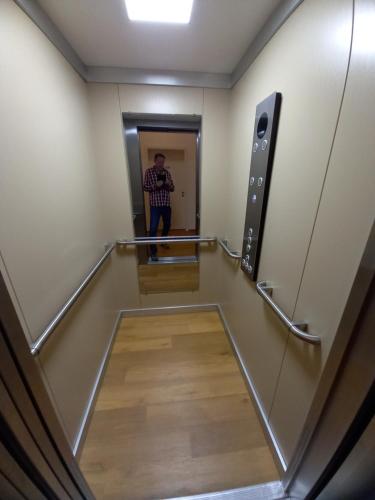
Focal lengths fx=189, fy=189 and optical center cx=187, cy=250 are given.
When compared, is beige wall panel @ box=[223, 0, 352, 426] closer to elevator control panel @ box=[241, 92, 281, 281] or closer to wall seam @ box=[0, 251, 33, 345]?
elevator control panel @ box=[241, 92, 281, 281]

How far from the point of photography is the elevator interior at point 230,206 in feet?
2.03

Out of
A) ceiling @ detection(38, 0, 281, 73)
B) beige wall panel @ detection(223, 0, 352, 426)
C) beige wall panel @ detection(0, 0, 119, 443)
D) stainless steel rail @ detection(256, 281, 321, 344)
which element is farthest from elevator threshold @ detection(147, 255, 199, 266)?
ceiling @ detection(38, 0, 281, 73)

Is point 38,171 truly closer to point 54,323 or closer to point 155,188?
point 54,323

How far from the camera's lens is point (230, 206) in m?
1.86

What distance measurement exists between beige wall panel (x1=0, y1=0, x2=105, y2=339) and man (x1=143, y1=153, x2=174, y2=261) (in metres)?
1.10

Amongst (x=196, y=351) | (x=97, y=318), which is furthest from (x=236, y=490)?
(x=97, y=318)

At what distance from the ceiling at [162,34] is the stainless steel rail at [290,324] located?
1502 millimetres

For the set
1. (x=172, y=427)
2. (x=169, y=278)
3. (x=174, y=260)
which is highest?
(x=174, y=260)

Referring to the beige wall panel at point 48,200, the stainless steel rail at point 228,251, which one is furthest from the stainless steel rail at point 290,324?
the beige wall panel at point 48,200

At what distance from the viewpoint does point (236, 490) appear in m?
1.03

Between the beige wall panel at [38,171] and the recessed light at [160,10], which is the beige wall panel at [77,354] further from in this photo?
the recessed light at [160,10]

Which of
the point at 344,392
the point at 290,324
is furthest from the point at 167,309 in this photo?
the point at 344,392

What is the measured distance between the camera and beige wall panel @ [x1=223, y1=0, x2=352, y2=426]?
0.70 meters

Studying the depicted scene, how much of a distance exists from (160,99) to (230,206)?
1125 mm
